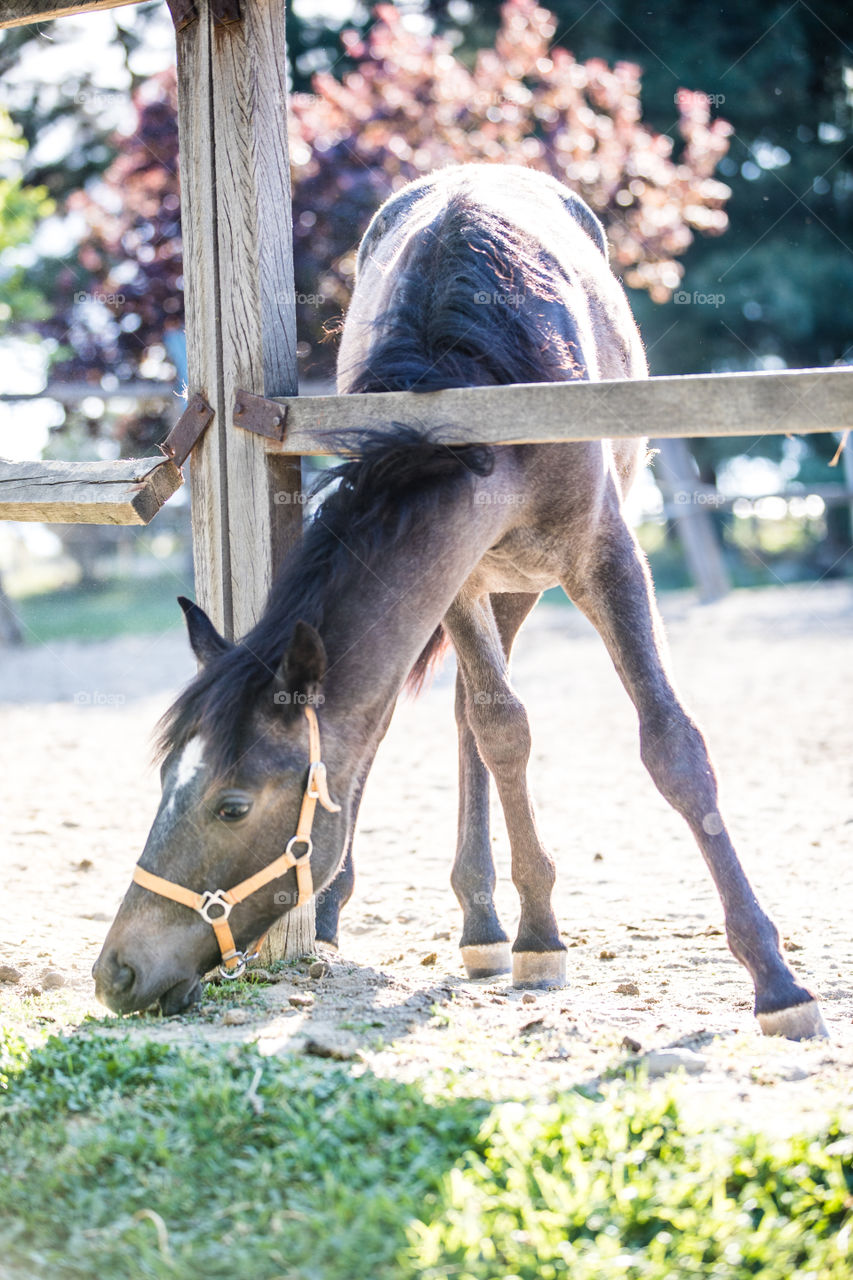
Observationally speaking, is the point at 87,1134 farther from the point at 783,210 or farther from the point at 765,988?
the point at 783,210

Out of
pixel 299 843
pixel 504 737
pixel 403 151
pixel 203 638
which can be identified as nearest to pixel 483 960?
pixel 504 737

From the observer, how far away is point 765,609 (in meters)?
15.3

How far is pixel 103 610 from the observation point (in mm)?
21766

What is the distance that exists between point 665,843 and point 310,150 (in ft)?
29.1

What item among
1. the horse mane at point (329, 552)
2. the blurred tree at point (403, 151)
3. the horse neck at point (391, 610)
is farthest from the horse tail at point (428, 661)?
the blurred tree at point (403, 151)

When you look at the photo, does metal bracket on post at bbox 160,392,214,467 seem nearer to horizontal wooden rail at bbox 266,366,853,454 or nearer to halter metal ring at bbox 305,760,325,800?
Answer: horizontal wooden rail at bbox 266,366,853,454

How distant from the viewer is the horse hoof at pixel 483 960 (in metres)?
3.80

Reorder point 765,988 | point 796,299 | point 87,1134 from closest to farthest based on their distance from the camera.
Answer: point 87,1134 < point 765,988 < point 796,299

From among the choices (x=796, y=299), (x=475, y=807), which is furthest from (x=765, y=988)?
(x=796, y=299)

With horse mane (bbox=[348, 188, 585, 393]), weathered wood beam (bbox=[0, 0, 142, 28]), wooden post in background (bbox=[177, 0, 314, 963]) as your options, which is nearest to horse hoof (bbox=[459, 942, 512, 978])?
wooden post in background (bbox=[177, 0, 314, 963])

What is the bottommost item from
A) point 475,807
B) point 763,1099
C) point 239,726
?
point 763,1099

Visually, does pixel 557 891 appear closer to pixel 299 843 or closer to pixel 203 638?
pixel 299 843

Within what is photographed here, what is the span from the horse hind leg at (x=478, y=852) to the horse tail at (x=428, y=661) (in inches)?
6.9

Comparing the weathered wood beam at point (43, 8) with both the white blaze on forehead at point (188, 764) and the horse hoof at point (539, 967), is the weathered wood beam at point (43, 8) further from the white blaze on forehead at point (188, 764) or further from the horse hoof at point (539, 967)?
the horse hoof at point (539, 967)
